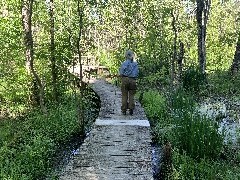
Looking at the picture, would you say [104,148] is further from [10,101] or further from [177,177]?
[10,101]

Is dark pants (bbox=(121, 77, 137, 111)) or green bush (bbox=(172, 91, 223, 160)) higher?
dark pants (bbox=(121, 77, 137, 111))

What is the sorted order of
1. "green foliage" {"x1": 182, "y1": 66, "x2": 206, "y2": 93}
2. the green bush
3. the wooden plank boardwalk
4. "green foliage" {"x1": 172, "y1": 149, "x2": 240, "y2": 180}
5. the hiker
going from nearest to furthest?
the wooden plank boardwalk
"green foliage" {"x1": 172, "y1": 149, "x2": 240, "y2": 180}
the green bush
the hiker
"green foliage" {"x1": 182, "y1": 66, "x2": 206, "y2": 93}

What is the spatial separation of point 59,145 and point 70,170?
2525mm

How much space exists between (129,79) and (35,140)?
146 inches

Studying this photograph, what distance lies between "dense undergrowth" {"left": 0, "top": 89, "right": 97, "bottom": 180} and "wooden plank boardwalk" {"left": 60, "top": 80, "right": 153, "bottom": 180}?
583 mm

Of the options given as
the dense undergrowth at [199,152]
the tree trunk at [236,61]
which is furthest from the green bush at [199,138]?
the tree trunk at [236,61]

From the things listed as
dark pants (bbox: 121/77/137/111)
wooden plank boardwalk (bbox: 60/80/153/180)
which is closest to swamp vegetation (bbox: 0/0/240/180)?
wooden plank boardwalk (bbox: 60/80/153/180)

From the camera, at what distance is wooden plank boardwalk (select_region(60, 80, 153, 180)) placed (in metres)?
5.80

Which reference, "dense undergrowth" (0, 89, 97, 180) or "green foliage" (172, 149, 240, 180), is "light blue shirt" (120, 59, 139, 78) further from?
"green foliage" (172, 149, 240, 180)

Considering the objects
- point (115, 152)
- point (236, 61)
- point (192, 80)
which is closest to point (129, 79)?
point (115, 152)

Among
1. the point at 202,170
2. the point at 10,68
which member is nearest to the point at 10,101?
the point at 10,68

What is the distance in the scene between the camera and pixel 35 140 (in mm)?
7520

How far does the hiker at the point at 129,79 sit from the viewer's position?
10.4 metres

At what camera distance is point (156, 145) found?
27.8 ft
